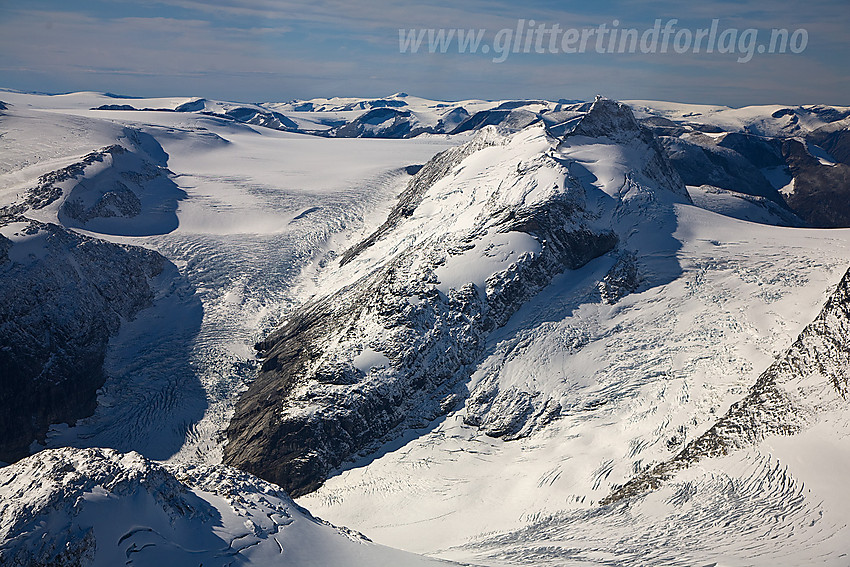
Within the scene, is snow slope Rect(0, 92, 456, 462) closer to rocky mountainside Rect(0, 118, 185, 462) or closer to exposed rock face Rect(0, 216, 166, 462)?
rocky mountainside Rect(0, 118, 185, 462)

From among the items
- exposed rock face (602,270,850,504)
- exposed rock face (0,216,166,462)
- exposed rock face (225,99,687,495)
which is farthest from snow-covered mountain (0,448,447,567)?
exposed rock face (0,216,166,462)

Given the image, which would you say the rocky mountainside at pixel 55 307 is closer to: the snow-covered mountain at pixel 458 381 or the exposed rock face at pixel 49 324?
the exposed rock face at pixel 49 324

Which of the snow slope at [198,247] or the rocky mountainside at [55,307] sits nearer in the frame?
the rocky mountainside at [55,307]

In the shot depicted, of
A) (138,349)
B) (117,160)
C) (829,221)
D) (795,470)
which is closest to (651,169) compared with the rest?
(795,470)

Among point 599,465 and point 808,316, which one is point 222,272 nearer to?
point 599,465

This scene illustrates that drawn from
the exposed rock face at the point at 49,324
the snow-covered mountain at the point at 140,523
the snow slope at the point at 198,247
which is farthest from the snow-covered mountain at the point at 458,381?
the snow slope at the point at 198,247

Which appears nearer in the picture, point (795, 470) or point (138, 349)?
point (795, 470)

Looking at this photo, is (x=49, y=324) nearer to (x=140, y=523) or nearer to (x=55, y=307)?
(x=55, y=307)
